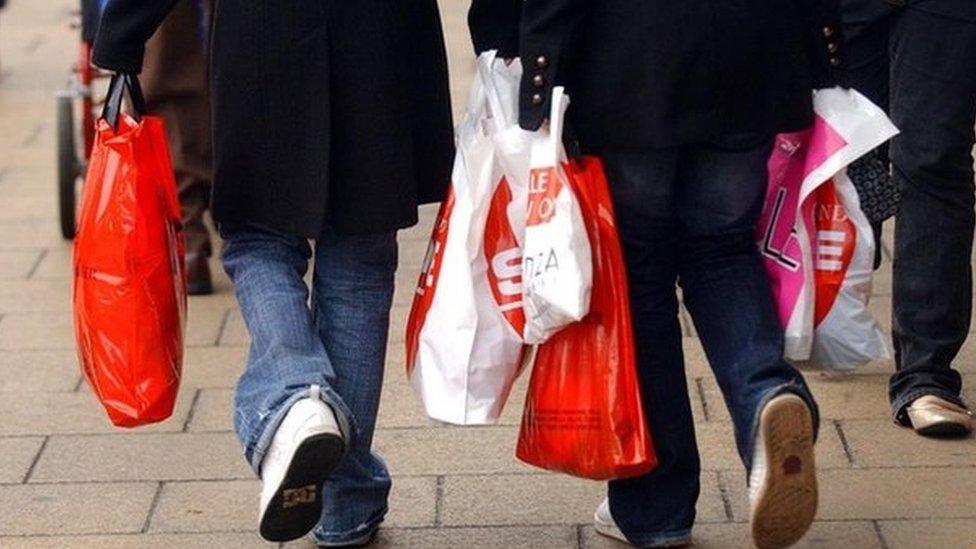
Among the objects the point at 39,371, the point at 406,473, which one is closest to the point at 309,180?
the point at 406,473

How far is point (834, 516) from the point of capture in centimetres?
428

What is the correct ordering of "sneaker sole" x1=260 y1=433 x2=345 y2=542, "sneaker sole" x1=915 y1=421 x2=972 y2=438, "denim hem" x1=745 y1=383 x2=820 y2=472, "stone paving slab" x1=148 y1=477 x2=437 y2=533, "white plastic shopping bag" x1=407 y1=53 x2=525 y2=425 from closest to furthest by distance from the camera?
"sneaker sole" x1=260 y1=433 x2=345 y2=542, "denim hem" x1=745 y1=383 x2=820 y2=472, "white plastic shopping bag" x1=407 y1=53 x2=525 y2=425, "stone paving slab" x1=148 y1=477 x2=437 y2=533, "sneaker sole" x1=915 y1=421 x2=972 y2=438

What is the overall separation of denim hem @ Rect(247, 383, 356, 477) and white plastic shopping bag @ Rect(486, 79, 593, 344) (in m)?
0.38

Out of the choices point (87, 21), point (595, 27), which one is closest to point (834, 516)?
point (595, 27)

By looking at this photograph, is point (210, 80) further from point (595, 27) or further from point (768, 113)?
point (768, 113)

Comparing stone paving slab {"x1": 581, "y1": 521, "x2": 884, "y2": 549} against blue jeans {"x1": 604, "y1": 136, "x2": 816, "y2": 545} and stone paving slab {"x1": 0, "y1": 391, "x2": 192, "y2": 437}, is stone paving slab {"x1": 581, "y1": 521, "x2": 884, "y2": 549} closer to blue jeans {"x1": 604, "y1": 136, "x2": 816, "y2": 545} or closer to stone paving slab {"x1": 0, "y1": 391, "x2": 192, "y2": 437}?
blue jeans {"x1": 604, "y1": 136, "x2": 816, "y2": 545}

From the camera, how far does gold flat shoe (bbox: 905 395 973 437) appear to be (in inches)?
187

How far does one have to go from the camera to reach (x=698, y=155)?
12.4 ft

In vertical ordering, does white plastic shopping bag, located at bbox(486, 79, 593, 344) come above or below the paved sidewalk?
above

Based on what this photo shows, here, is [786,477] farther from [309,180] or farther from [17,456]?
[17,456]

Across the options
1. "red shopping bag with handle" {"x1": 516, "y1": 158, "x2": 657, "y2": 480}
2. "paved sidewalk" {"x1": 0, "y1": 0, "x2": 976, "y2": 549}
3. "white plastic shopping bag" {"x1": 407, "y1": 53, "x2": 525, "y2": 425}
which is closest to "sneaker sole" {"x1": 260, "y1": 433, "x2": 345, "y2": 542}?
"white plastic shopping bag" {"x1": 407, "y1": 53, "x2": 525, "y2": 425}

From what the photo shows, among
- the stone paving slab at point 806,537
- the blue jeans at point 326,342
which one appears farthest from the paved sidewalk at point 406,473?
the blue jeans at point 326,342

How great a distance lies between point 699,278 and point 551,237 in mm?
370

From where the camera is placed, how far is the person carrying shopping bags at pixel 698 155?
3.62 meters
